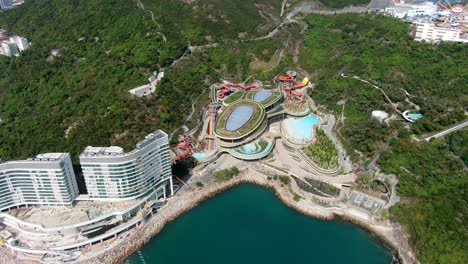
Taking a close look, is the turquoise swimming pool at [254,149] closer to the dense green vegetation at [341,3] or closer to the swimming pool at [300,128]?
the swimming pool at [300,128]

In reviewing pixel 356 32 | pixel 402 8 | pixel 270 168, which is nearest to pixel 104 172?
pixel 270 168

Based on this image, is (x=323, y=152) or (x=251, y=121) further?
(x=251, y=121)

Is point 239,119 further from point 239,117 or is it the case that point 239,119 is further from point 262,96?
point 262,96

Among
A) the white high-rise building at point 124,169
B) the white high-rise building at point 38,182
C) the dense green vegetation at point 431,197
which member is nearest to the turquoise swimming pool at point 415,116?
the dense green vegetation at point 431,197

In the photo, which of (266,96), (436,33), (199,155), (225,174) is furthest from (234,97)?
(436,33)

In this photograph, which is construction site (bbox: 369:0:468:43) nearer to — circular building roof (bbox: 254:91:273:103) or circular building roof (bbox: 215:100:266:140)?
circular building roof (bbox: 254:91:273:103)

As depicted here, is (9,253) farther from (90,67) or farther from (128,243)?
(90,67)
